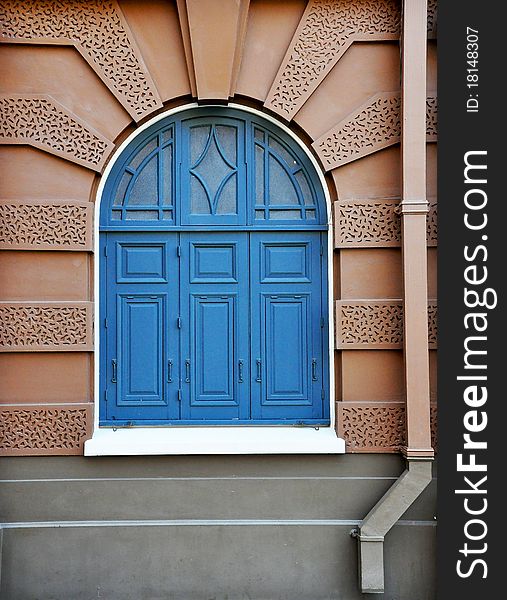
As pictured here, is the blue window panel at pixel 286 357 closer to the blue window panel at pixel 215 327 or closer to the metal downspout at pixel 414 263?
the blue window panel at pixel 215 327

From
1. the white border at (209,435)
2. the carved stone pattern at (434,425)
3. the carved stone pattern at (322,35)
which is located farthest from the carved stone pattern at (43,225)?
the carved stone pattern at (434,425)

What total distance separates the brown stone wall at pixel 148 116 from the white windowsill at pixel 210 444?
16cm

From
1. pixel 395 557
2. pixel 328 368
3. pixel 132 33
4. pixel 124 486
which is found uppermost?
pixel 132 33

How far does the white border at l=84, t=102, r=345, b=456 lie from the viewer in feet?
14.2

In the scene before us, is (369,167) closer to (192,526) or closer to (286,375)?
(286,375)

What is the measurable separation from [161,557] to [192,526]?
336 mm

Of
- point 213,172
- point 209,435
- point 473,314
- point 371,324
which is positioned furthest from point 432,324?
point 213,172

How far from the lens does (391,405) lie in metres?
4.41

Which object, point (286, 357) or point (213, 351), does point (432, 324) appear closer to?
point (286, 357)

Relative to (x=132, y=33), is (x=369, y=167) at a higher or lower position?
lower

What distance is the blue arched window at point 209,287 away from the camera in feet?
15.2

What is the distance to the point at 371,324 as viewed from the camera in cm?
445

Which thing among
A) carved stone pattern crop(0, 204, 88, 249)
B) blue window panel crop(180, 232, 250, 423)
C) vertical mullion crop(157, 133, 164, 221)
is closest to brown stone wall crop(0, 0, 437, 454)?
carved stone pattern crop(0, 204, 88, 249)

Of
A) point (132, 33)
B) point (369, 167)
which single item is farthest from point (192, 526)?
point (132, 33)
